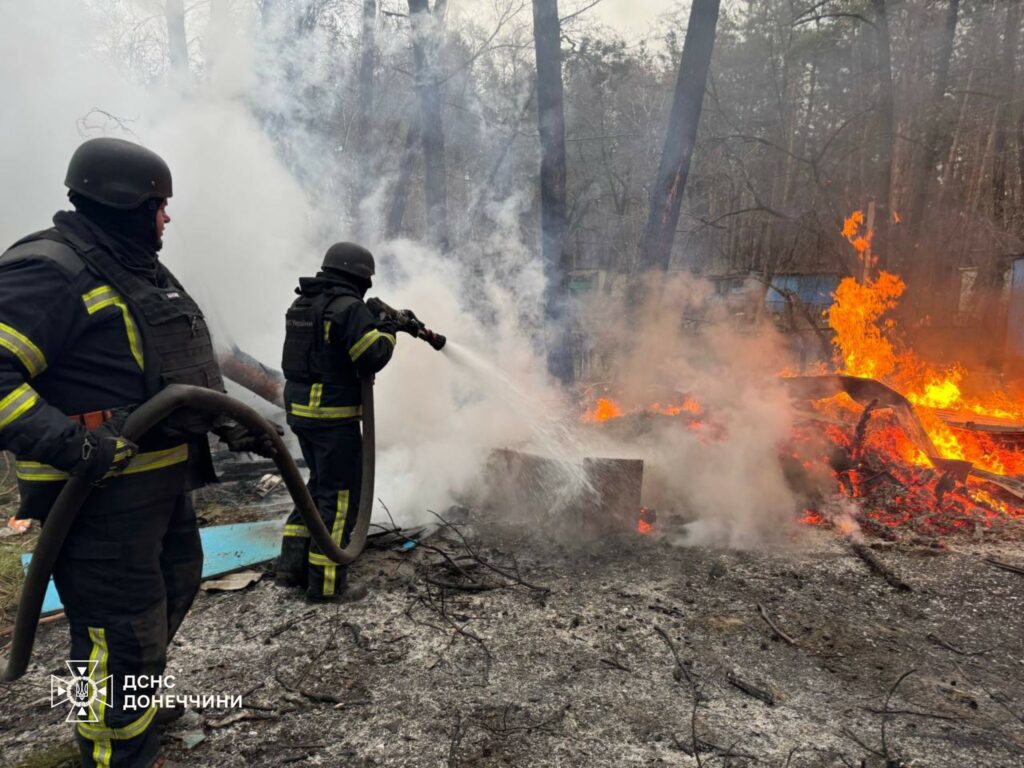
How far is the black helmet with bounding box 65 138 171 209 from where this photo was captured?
2324 millimetres

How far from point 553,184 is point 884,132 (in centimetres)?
844

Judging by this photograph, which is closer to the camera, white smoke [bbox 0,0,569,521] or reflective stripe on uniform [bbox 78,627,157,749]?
reflective stripe on uniform [bbox 78,627,157,749]

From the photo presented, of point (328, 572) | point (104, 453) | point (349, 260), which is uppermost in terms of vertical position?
point (349, 260)

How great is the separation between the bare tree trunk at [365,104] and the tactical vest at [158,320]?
30.8ft

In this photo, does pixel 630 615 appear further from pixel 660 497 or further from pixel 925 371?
pixel 925 371

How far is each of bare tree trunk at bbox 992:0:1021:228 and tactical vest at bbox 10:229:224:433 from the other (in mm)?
19440

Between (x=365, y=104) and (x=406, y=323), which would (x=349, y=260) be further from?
(x=365, y=104)

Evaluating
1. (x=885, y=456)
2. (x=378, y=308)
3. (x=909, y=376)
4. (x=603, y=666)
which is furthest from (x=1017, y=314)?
(x=378, y=308)

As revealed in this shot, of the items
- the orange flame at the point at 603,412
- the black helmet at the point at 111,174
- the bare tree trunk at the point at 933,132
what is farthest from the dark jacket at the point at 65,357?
the bare tree trunk at the point at 933,132

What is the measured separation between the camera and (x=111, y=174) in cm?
234

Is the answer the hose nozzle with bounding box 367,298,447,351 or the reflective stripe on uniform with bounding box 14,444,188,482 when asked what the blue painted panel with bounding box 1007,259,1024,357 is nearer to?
the hose nozzle with bounding box 367,298,447,351

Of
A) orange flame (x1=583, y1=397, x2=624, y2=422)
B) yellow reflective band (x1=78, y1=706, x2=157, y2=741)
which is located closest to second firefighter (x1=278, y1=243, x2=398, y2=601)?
yellow reflective band (x1=78, y1=706, x2=157, y2=741)

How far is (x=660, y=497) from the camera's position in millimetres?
5750

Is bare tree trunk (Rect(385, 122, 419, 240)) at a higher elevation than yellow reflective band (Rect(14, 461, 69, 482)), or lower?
higher
